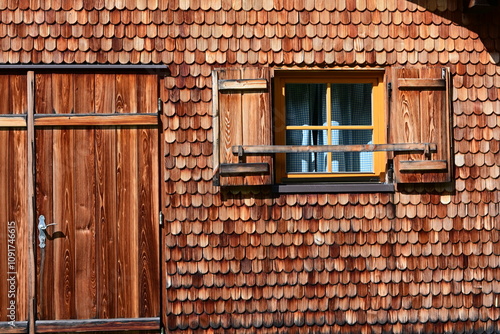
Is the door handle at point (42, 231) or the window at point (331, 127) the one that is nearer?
the door handle at point (42, 231)

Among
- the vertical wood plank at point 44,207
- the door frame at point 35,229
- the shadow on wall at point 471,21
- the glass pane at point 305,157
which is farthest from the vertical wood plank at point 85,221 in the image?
the shadow on wall at point 471,21

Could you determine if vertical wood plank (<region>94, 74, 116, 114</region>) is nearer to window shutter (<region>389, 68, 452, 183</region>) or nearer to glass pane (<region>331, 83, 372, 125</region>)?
glass pane (<region>331, 83, 372, 125</region>)

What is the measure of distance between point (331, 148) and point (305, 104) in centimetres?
56

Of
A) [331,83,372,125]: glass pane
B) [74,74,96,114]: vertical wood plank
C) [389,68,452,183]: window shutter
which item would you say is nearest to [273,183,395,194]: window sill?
[389,68,452,183]: window shutter

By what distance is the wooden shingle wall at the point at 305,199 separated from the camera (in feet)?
18.9

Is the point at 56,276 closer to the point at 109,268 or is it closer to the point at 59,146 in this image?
the point at 109,268

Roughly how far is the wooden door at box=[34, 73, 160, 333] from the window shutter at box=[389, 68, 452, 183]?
214 cm

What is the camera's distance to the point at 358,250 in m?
5.86

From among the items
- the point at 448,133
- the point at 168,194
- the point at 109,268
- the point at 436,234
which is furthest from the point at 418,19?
the point at 109,268

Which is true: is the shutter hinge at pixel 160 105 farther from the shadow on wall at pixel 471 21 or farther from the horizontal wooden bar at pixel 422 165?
the shadow on wall at pixel 471 21

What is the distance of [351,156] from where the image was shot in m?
6.05

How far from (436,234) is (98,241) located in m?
3.00

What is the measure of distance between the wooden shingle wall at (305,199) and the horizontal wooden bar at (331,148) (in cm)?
35

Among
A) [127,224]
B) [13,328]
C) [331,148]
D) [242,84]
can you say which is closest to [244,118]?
[242,84]
